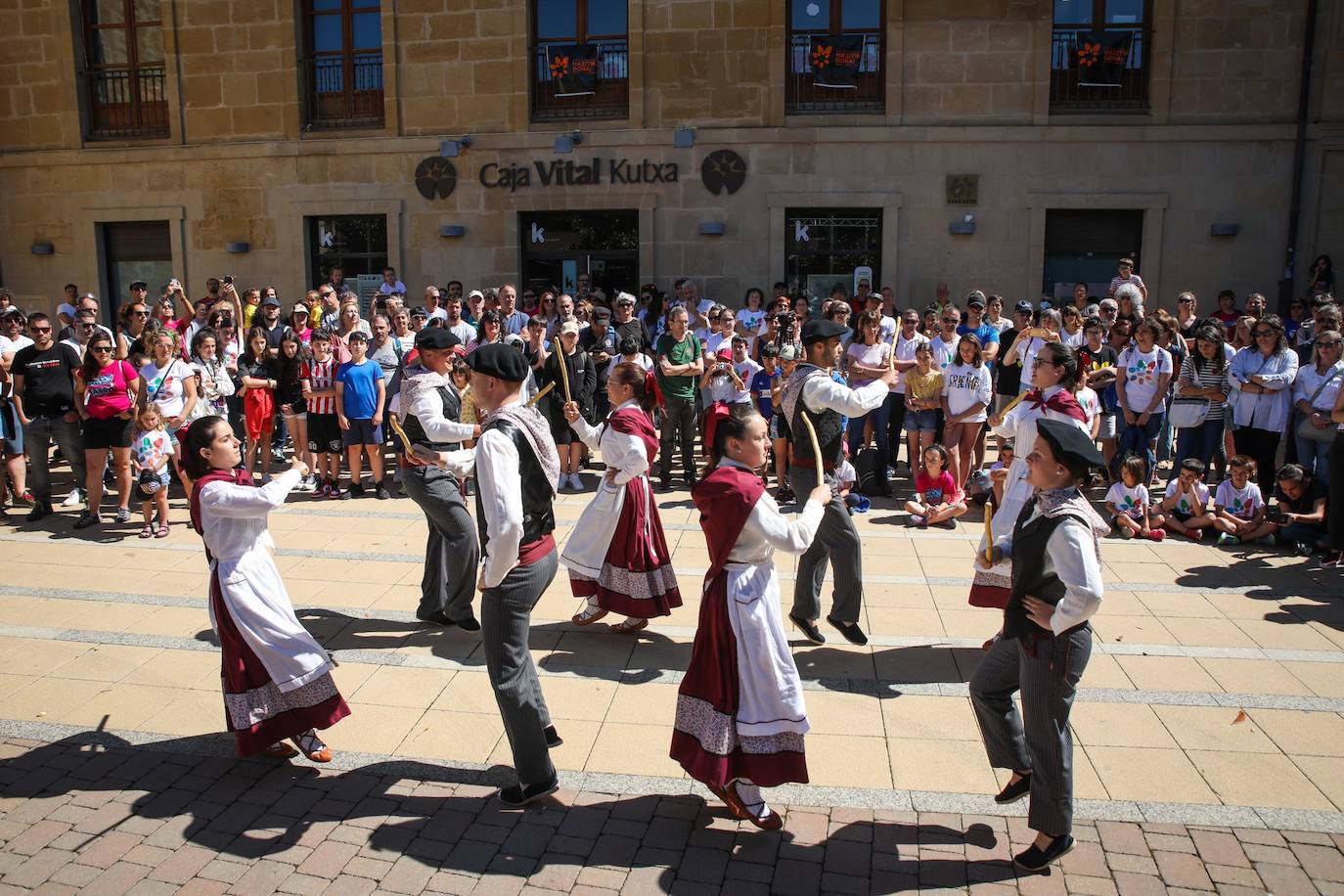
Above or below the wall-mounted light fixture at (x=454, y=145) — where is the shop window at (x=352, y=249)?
below

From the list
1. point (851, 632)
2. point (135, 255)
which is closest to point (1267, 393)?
point (851, 632)

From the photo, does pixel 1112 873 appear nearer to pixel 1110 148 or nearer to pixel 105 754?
pixel 105 754

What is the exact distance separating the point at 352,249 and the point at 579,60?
4785mm

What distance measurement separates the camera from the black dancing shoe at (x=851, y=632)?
6125mm

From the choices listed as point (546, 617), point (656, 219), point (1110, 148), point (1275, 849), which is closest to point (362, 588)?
point (546, 617)

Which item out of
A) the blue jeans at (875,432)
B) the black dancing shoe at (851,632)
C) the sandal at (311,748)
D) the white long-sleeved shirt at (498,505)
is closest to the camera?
the white long-sleeved shirt at (498,505)

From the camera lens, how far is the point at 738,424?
4.16 metres

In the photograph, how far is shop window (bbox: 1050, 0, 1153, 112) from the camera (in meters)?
14.5

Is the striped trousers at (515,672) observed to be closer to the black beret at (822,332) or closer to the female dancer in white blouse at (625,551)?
the female dancer in white blouse at (625,551)

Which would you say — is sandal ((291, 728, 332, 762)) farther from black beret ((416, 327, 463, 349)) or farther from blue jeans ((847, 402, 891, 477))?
blue jeans ((847, 402, 891, 477))

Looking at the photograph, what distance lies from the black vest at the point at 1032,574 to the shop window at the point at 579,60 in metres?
12.8

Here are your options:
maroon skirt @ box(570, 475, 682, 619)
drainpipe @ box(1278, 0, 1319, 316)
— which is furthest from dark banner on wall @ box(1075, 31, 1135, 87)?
maroon skirt @ box(570, 475, 682, 619)

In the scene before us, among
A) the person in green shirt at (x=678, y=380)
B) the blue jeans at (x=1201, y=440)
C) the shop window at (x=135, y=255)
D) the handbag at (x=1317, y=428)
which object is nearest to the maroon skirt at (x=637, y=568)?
the person in green shirt at (x=678, y=380)

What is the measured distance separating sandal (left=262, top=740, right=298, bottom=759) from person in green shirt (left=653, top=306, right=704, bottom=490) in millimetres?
5932
